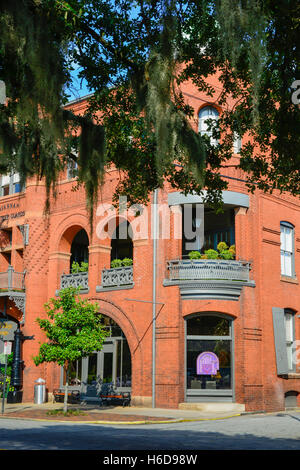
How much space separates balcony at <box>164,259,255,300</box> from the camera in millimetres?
25156

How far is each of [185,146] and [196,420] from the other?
49.5ft

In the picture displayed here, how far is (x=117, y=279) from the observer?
27609mm

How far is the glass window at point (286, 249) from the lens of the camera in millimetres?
28703

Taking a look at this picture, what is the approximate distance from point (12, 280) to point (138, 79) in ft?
76.0

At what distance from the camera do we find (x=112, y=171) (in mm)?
28062

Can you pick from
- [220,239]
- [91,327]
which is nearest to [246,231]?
[220,239]

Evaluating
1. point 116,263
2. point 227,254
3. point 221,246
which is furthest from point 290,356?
point 116,263

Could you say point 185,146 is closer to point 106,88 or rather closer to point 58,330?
point 106,88

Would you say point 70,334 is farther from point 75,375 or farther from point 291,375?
point 291,375

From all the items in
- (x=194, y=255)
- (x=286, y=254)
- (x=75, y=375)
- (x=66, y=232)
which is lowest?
(x=75, y=375)

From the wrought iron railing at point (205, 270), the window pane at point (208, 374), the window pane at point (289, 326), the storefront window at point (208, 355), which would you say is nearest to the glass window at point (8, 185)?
the wrought iron railing at point (205, 270)

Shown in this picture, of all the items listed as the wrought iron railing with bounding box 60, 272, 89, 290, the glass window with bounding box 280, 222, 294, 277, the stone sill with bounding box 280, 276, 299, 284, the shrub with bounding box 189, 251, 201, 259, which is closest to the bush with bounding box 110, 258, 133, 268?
the wrought iron railing with bounding box 60, 272, 89, 290

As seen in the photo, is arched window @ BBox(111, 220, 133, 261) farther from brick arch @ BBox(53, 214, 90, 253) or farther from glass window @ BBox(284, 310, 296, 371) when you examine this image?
glass window @ BBox(284, 310, 296, 371)

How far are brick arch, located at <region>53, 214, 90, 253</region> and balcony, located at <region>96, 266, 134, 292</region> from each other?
3.02 metres
